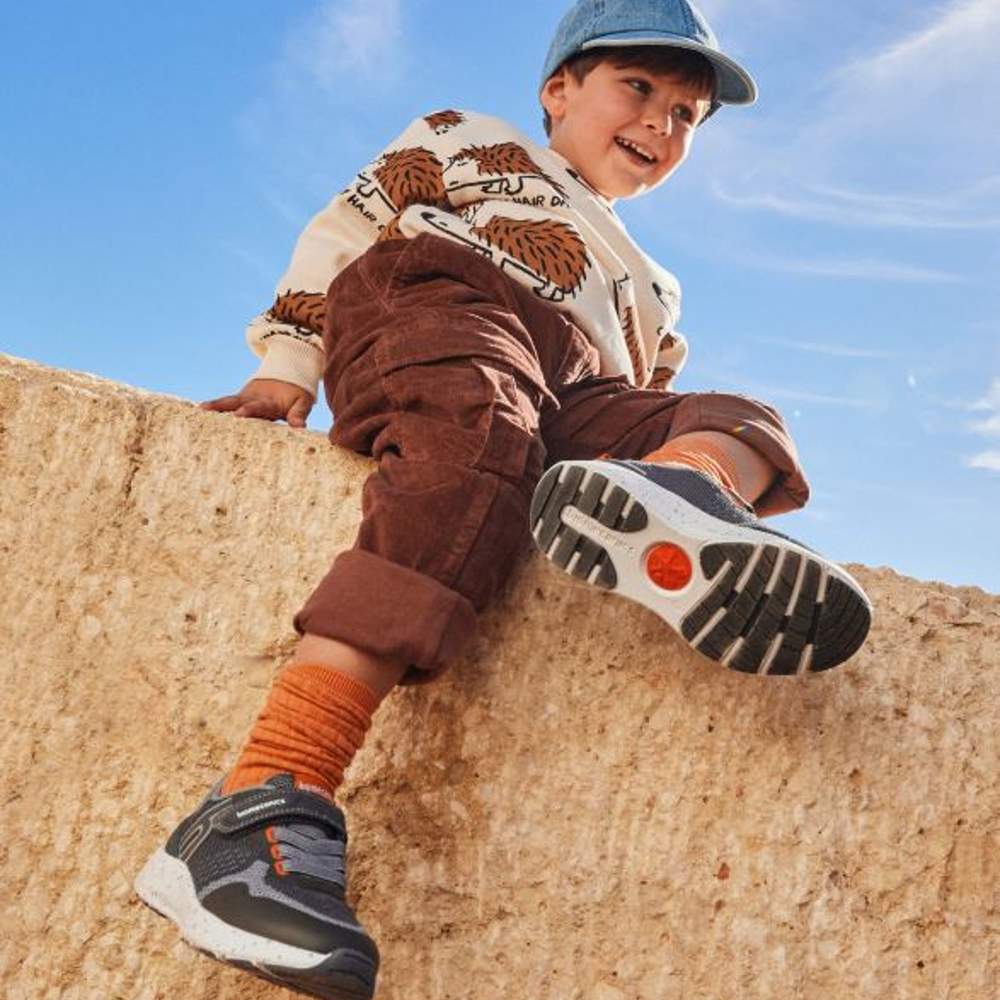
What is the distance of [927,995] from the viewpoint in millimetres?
1413

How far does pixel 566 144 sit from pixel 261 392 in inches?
33.1

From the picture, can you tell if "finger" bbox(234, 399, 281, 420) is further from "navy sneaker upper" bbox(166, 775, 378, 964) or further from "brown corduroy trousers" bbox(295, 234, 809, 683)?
"navy sneaker upper" bbox(166, 775, 378, 964)

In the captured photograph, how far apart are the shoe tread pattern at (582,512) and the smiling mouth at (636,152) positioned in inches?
46.9

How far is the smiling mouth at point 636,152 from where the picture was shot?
230 centimetres

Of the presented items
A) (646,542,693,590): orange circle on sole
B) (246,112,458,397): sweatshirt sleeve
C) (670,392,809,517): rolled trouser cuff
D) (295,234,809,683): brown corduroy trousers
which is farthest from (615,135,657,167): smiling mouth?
(646,542,693,590): orange circle on sole

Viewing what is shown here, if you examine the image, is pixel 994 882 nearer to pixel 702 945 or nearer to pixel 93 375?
pixel 702 945

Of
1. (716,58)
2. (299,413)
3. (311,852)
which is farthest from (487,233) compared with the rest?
(311,852)

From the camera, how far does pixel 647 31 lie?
2.25 metres

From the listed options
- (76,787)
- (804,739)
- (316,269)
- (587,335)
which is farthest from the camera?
(316,269)

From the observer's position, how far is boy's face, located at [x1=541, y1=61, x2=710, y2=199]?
2.29 meters

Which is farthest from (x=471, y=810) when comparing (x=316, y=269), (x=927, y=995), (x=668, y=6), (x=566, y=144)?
(x=668, y=6)

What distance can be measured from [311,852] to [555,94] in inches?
70.9

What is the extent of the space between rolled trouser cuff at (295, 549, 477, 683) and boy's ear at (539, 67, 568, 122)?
4.66ft

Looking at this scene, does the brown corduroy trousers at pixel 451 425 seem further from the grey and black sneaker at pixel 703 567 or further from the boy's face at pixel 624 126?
the boy's face at pixel 624 126
